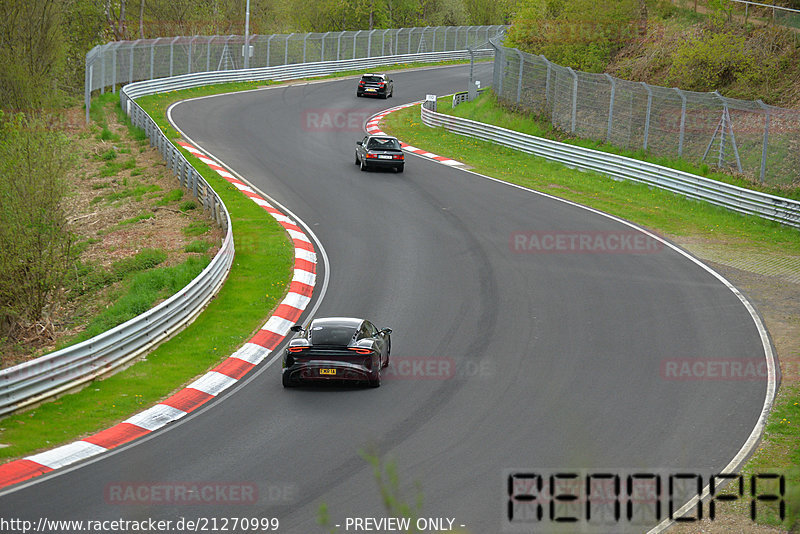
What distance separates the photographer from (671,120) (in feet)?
108

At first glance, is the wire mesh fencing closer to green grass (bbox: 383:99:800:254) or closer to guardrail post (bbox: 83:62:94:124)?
green grass (bbox: 383:99:800:254)

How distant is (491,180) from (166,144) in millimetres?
12942

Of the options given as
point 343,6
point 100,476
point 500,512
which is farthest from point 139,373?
point 343,6

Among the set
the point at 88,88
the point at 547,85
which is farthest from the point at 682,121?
the point at 88,88

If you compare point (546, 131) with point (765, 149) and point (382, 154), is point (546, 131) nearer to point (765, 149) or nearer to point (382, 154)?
point (382, 154)

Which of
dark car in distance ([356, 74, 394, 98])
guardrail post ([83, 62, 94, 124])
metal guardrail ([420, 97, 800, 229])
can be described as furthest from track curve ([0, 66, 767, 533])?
dark car in distance ([356, 74, 394, 98])

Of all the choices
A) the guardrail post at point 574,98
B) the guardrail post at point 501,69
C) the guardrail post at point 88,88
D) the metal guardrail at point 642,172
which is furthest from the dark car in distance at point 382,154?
the guardrail post at point 88,88

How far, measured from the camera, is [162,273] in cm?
2275

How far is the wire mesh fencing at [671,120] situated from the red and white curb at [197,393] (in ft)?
51.1

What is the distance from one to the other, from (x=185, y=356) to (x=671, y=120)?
22.4m

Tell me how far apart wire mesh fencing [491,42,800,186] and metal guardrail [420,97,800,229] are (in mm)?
1543

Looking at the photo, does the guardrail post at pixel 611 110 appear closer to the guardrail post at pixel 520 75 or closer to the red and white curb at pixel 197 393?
the guardrail post at pixel 520 75

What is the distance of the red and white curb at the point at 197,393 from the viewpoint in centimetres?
1263

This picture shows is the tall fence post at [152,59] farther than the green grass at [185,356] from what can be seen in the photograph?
Yes
